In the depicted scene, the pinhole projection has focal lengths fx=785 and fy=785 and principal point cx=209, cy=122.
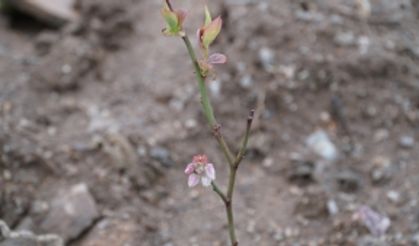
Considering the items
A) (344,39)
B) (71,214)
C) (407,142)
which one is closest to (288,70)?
(344,39)

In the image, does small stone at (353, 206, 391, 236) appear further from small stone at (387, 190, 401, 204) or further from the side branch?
the side branch

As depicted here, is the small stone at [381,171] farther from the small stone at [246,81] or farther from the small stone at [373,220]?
the small stone at [246,81]

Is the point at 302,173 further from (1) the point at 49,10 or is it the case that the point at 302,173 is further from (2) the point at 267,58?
(1) the point at 49,10

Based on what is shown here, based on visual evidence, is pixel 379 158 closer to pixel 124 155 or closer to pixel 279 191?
pixel 279 191

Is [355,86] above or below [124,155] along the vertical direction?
below

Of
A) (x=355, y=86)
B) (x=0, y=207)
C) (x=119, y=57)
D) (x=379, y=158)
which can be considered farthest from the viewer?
(x=119, y=57)

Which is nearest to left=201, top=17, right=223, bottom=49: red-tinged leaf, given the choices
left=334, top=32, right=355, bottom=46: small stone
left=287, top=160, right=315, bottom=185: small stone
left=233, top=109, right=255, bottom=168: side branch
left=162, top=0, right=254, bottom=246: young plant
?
left=162, top=0, right=254, bottom=246: young plant

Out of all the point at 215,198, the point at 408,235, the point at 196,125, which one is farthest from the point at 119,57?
the point at 408,235
